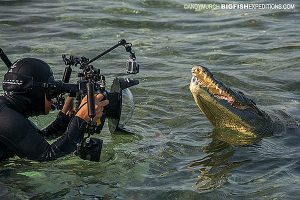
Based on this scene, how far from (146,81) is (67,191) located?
473 cm

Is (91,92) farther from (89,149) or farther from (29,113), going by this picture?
(29,113)

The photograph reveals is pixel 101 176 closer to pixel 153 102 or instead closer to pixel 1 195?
pixel 1 195

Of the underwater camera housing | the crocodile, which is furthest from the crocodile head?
the underwater camera housing

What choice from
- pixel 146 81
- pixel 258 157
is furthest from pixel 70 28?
pixel 258 157

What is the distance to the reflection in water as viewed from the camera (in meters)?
6.76

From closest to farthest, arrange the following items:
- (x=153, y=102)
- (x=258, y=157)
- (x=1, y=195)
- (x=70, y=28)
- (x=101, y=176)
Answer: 1. (x=1, y=195)
2. (x=101, y=176)
3. (x=258, y=157)
4. (x=153, y=102)
5. (x=70, y=28)

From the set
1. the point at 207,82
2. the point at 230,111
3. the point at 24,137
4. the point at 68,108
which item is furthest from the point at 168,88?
the point at 24,137

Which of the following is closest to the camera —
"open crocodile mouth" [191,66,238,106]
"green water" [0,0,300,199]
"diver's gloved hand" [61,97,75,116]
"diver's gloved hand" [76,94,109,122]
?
"diver's gloved hand" [76,94,109,122]

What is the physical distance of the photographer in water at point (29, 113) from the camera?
600 centimetres

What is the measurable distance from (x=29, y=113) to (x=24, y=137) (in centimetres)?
36

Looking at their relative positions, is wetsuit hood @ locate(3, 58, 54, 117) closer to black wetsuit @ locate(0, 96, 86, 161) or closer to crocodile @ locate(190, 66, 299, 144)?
black wetsuit @ locate(0, 96, 86, 161)

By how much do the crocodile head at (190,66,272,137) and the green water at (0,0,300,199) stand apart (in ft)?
0.80

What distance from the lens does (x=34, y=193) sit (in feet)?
20.8

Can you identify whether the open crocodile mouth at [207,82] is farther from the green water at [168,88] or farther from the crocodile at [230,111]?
the green water at [168,88]
